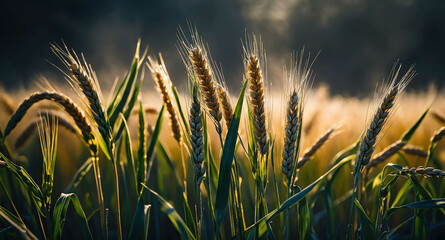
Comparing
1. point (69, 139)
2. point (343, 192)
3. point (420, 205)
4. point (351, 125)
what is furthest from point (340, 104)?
point (69, 139)

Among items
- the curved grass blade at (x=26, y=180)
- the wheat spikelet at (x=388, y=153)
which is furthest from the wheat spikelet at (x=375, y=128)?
the curved grass blade at (x=26, y=180)

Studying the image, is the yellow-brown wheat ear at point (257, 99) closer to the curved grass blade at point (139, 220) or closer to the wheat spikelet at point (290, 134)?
the wheat spikelet at point (290, 134)

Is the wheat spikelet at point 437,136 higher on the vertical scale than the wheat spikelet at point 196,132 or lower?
higher

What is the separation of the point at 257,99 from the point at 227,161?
0.58ft

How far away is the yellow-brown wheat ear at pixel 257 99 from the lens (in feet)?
2.92

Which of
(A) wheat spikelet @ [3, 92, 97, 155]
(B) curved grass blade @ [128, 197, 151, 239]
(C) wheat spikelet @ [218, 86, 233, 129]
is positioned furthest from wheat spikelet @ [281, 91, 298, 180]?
(A) wheat spikelet @ [3, 92, 97, 155]

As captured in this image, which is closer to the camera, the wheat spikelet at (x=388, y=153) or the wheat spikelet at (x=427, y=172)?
the wheat spikelet at (x=427, y=172)

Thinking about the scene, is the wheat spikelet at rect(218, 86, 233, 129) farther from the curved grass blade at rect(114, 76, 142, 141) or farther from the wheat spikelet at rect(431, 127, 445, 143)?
the wheat spikelet at rect(431, 127, 445, 143)

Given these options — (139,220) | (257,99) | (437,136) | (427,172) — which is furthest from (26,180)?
(437,136)

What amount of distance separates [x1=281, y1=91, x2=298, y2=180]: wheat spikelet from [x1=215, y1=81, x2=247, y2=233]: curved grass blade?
0.13 meters

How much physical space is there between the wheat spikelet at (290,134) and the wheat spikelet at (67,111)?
533 mm

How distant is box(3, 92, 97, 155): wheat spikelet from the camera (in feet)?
3.01

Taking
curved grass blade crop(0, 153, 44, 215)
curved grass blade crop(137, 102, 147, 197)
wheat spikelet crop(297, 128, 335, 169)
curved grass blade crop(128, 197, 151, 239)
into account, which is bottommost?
curved grass blade crop(128, 197, 151, 239)

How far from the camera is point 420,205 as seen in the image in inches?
33.7
